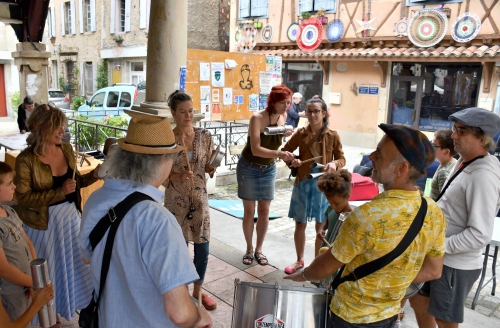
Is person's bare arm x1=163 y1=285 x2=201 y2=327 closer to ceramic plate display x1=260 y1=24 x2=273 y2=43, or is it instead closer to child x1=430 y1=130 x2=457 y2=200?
child x1=430 y1=130 x2=457 y2=200

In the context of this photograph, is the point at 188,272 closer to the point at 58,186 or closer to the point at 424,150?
the point at 424,150

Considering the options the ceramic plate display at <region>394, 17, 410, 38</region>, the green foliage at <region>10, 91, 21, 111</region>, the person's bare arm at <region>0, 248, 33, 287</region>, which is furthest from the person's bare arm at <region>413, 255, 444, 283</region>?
the green foliage at <region>10, 91, 21, 111</region>

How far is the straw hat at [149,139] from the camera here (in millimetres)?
1465

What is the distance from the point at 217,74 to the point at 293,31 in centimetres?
843

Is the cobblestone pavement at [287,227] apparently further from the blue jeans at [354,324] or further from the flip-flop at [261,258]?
the blue jeans at [354,324]

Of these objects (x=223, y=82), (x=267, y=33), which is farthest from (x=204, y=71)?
(x=267, y=33)

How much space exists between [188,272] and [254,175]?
7.57 ft

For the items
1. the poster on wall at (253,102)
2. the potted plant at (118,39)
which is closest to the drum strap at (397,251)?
the poster on wall at (253,102)

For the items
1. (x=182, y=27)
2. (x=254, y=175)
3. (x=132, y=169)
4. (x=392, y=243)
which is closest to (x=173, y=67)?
(x=182, y=27)

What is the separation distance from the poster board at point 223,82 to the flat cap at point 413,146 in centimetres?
532

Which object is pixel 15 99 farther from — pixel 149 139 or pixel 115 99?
pixel 149 139

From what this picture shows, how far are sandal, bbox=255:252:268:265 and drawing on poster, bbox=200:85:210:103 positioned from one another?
361 cm

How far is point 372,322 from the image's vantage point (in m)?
1.66

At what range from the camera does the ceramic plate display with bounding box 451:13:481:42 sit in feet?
35.0
